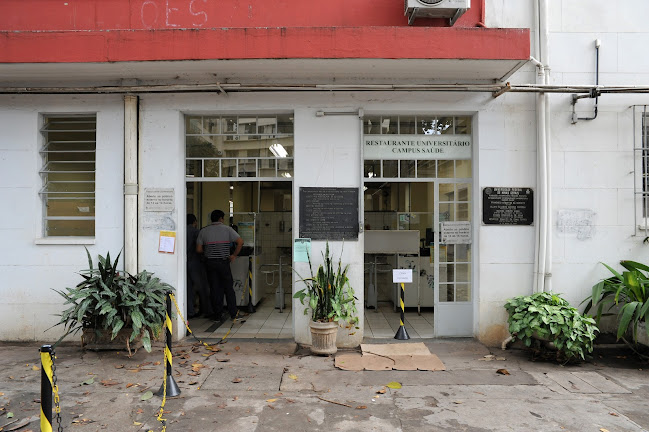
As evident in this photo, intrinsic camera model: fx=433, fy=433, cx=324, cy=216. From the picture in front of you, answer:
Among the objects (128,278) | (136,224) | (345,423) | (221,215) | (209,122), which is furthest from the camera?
(221,215)

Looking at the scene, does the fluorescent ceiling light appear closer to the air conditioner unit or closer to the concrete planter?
the air conditioner unit

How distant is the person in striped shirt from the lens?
774 centimetres

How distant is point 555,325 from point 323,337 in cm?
291

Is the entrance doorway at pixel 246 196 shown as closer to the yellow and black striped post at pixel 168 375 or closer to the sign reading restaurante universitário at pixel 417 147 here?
the sign reading restaurante universitário at pixel 417 147

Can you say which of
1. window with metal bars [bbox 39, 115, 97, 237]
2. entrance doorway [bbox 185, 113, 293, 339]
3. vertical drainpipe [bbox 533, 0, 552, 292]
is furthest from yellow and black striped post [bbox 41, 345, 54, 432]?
vertical drainpipe [bbox 533, 0, 552, 292]

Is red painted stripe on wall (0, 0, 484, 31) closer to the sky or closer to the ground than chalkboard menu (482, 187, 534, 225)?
closer to the sky

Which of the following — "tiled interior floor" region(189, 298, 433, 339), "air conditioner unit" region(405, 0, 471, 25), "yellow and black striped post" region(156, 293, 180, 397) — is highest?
"air conditioner unit" region(405, 0, 471, 25)

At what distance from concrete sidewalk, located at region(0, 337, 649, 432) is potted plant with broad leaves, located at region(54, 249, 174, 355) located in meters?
0.25

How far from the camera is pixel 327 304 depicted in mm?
5832

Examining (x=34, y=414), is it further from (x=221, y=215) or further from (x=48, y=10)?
(x=48, y=10)

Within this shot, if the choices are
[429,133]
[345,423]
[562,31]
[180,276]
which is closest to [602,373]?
[345,423]

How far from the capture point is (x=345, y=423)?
400 cm

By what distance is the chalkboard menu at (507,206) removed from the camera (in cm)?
627

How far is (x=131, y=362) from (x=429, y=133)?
5.23 metres
